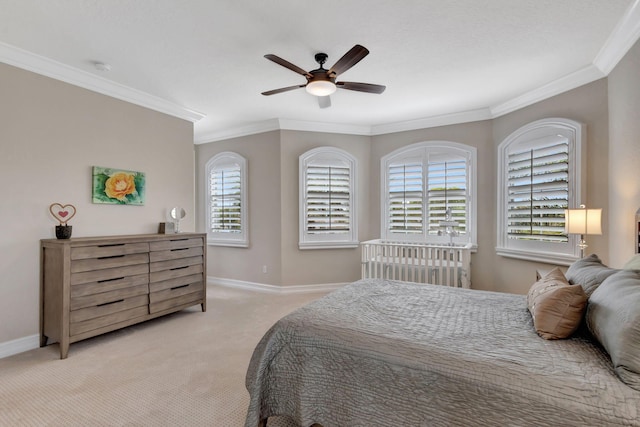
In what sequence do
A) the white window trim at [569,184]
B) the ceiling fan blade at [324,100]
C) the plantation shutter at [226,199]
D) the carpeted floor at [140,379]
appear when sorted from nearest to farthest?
the carpeted floor at [140,379], the ceiling fan blade at [324,100], the white window trim at [569,184], the plantation shutter at [226,199]

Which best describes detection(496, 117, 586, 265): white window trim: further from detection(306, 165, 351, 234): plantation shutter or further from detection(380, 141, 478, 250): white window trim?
detection(306, 165, 351, 234): plantation shutter

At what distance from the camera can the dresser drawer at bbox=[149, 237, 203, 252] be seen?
3.53 metres

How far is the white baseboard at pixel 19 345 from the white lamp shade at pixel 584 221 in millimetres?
5039

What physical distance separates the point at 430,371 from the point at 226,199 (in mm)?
4835

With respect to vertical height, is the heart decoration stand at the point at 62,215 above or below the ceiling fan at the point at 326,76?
below

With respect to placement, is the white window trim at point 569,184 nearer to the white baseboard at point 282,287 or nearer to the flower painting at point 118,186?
the white baseboard at point 282,287

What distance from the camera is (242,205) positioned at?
5359mm

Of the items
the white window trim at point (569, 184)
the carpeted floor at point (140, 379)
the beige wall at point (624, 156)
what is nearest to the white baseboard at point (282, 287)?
the carpeted floor at point (140, 379)

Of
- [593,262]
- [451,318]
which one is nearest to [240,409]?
[451,318]

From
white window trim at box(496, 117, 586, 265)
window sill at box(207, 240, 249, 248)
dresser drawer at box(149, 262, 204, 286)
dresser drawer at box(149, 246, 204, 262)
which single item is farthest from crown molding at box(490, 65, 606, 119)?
dresser drawer at box(149, 262, 204, 286)

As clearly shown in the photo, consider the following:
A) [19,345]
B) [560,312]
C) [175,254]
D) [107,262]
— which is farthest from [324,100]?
[19,345]

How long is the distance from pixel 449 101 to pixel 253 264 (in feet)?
12.6

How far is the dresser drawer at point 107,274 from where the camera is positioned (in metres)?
2.86

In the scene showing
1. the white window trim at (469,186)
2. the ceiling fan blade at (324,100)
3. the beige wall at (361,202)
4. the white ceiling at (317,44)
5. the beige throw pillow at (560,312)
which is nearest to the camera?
the beige throw pillow at (560,312)
